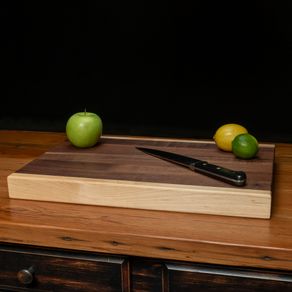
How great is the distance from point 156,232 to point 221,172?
0.70 feet

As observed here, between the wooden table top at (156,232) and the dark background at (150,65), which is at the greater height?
the dark background at (150,65)

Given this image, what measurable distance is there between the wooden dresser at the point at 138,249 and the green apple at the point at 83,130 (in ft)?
0.77

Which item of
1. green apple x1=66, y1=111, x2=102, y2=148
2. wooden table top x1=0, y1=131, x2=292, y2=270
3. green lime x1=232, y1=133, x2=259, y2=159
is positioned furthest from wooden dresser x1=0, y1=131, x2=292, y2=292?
green apple x1=66, y1=111, x2=102, y2=148

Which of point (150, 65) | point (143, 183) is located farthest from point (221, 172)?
point (150, 65)

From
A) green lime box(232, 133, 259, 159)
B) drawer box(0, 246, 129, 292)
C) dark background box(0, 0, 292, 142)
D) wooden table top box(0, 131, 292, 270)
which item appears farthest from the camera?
dark background box(0, 0, 292, 142)

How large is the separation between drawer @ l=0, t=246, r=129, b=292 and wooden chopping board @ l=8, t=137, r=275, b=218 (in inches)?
4.7

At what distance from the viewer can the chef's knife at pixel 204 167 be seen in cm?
113

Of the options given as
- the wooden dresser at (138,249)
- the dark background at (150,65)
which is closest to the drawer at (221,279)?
the wooden dresser at (138,249)

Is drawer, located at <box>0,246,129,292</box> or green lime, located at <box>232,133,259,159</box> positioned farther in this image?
green lime, located at <box>232,133,259,159</box>

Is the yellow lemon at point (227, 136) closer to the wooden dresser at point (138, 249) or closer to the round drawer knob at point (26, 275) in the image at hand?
the wooden dresser at point (138, 249)

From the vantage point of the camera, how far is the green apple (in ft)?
4.48

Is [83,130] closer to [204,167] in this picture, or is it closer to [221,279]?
[204,167]

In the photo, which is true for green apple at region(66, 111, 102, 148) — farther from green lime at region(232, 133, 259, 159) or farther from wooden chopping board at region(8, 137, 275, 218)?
green lime at region(232, 133, 259, 159)

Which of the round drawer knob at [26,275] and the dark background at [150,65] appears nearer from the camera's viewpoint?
the round drawer knob at [26,275]
